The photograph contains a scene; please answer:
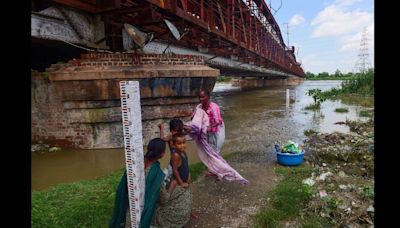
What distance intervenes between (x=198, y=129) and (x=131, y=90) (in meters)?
1.94

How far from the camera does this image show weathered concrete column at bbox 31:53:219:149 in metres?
7.40

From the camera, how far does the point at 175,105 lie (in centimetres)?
873

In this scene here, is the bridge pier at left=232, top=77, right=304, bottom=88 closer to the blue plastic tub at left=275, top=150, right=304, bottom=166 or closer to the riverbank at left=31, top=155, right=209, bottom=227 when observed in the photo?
the blue plastic tub at left=275, top=150, right=304, bottom=166

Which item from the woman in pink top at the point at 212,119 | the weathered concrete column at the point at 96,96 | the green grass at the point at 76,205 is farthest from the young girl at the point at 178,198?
the weathered concrete column at the point at 96,96

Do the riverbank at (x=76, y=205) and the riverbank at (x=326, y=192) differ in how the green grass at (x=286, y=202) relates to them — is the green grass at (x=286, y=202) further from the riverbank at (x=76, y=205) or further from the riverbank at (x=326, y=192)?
the riverbank at (x=76, y=205)

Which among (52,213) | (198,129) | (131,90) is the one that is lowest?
(52,213)

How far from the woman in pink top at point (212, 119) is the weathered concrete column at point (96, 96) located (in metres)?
3.15

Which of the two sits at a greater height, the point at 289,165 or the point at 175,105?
the point at 175,105

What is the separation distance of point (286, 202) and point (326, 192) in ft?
2.28

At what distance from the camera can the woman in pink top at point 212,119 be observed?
16.1 ft

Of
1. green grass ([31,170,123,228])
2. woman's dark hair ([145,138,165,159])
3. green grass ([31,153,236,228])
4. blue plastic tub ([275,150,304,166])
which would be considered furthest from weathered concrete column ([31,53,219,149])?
woman's dark hair ([145,138,165,159])
